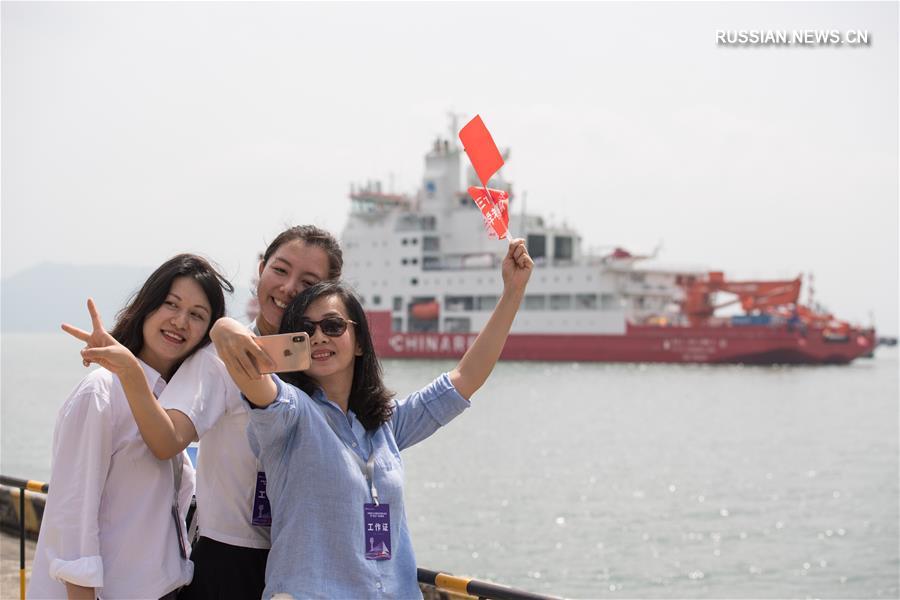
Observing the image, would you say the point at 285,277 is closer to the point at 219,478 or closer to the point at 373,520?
the point at 219,478

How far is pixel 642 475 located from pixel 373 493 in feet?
39.8

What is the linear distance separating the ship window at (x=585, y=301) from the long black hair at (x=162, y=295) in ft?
107

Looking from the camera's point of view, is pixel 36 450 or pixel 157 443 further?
pixel 36 450

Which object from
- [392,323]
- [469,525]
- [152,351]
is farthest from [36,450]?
[392,323]

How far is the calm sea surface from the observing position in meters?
8.56

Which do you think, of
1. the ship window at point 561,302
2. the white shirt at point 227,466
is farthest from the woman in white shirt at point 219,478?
the ship window at point 561,302

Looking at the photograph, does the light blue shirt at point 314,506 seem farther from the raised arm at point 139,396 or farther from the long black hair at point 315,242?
the long black hair at point 315,242

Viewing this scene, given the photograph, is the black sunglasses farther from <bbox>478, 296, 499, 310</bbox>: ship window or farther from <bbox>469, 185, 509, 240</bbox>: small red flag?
<bbox>478, 296, 499, 310</bbox>: ship window

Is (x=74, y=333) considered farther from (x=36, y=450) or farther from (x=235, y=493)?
(x=36, y=450)

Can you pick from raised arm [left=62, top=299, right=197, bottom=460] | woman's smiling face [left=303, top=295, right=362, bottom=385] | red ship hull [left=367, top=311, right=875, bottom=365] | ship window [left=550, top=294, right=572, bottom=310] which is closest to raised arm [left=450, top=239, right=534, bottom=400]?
woman's smiling face [left=303, top=295, right=362, bottom=385]

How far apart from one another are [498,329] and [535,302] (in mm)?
33347

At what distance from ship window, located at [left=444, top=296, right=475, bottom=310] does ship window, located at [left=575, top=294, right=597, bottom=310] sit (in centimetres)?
394

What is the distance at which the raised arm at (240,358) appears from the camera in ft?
4.88

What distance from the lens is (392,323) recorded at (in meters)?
37.0
